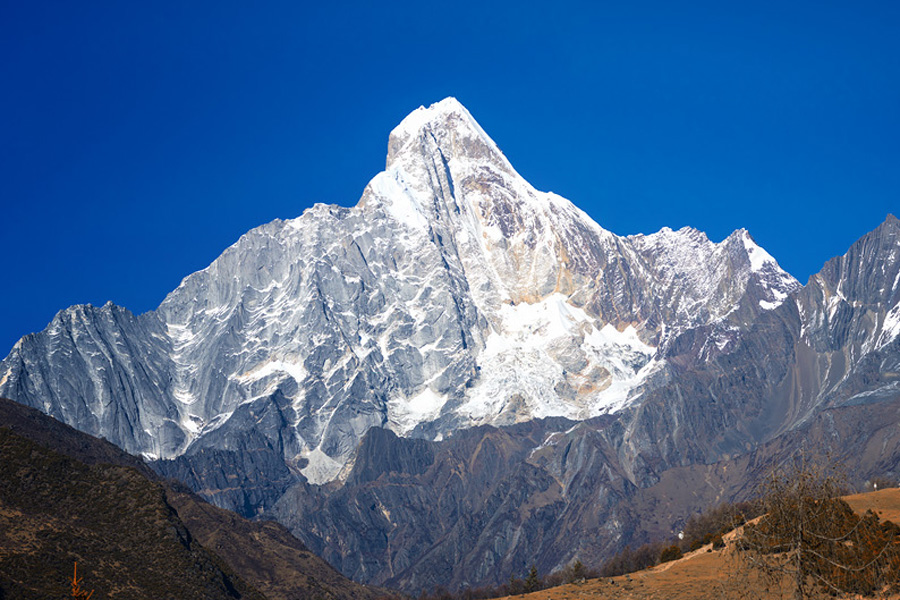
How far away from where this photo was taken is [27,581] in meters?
121

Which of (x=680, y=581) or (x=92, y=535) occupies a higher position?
(x=92, y=535)

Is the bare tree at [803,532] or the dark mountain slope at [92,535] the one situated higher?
the dark mountain slope at [92,535]

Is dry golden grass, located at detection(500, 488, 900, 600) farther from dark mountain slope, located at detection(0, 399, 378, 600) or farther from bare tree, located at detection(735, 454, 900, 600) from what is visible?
dark mountain slope, located at detection(0, 399, 378, 600)

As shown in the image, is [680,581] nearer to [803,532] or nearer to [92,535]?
[803,532]

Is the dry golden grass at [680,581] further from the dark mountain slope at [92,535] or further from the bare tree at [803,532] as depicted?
the dark mountain slope at [92,535]

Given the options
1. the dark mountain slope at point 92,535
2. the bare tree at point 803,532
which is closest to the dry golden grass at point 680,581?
the bare tree at point 803,532

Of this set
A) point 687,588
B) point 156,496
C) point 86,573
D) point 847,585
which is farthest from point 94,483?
point 847,585

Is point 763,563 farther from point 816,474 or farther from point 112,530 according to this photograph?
point 112,530

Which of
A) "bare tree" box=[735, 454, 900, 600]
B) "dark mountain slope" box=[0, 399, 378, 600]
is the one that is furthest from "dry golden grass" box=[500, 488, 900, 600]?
"dark mountain slope" box=[0, 399, 378, 600]

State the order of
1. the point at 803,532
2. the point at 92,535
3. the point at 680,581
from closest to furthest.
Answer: the point at 803,532 → the point at 680,581 → the point at 92,535

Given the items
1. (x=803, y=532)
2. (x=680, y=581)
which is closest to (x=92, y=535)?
(x=680, y=581)

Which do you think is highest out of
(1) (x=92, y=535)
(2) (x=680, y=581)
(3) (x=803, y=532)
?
(1) (x=92, y=535)

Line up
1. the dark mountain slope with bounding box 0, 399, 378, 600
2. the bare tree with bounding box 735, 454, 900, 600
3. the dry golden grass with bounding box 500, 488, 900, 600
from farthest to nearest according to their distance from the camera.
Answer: the dark mountain slope with bounding box 0, 399, 378, 600, the dry golden grass with bounding box 500, 488, 900, 600, the bare tree with bounding box 735, 454, 900, 600

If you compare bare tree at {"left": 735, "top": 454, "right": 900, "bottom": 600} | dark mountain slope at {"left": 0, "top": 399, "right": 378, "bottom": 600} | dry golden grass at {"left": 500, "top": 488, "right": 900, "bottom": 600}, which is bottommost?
bare tree at {"left": 735, "top": 454, "right": 900, "bottom": 600}
